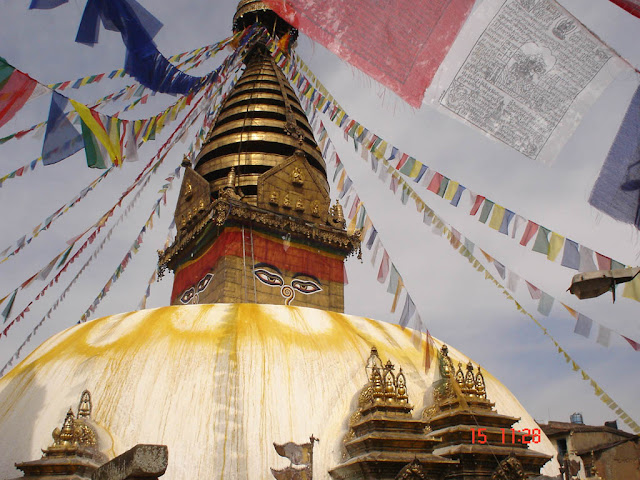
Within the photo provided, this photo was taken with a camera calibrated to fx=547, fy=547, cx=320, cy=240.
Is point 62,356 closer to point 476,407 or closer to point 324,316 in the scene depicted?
point 324,316

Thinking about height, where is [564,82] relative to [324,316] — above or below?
above

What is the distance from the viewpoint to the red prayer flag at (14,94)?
7215 mm

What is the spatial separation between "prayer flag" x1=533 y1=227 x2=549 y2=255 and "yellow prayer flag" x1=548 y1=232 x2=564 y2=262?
0.22 ft

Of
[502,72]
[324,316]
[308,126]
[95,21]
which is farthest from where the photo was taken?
[308,126]

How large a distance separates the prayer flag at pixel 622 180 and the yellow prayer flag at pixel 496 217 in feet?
10.4

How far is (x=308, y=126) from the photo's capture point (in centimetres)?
1853

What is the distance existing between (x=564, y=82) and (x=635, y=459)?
19213 mm

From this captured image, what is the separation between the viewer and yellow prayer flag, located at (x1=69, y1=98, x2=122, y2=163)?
851 cm

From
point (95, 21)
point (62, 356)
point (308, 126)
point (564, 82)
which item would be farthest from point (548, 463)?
point (308, 126)

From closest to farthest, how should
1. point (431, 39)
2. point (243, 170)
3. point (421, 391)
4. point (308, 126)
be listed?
point (431, 39) < point (421, 391) < point (243, 170) < point (308, 126)

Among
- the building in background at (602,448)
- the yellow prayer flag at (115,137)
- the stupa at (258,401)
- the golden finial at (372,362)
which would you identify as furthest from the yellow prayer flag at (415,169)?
the building in background at (602,448)

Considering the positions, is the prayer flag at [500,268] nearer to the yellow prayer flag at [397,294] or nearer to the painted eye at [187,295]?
the yellow prayer flag at [397,294]

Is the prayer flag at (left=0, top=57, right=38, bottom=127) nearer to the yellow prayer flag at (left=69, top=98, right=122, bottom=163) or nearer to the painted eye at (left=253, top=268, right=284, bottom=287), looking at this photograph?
the yellow prayer flag at (left=69, top=98, right=122, bottom=163)

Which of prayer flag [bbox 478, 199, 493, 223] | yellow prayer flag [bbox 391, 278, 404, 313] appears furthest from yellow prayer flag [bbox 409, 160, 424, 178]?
yellow prayer flag [bbox 391, 278, 404, 313]
